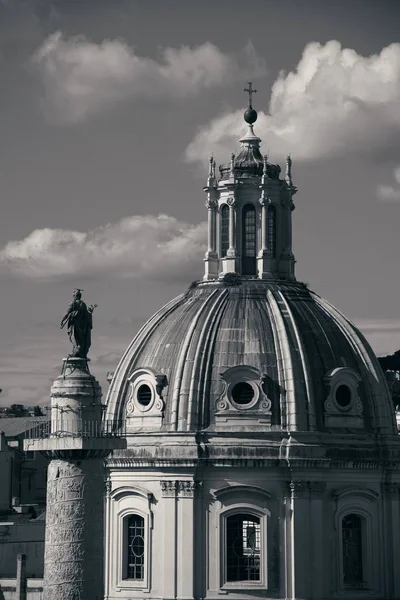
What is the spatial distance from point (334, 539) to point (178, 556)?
743cm

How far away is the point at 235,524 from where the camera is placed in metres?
83.8

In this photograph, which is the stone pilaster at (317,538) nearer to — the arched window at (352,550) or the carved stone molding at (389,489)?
the arched window at (352,550)

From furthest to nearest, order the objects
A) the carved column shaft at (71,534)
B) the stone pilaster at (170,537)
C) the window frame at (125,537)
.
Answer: the window frame at (125,537)
the stone pilaster at (170,537)
the carved column shaft at (71,534)

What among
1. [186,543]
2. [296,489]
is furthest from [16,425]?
[296,489]

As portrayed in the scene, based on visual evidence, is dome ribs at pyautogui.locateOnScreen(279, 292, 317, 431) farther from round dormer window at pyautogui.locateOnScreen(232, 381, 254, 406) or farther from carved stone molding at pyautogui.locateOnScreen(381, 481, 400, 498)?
carved stone molding at pyautogui.locateOnScreen(381, 481, 400, 498)

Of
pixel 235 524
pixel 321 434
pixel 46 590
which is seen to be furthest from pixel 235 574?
pixel 46 590

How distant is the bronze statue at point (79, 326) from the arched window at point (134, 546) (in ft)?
53.4

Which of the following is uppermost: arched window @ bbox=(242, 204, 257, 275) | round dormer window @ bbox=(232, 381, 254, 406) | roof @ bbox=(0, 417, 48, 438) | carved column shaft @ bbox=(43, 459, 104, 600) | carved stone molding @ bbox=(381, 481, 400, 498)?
arched window @ bbox=(242, 204, 257, 275)

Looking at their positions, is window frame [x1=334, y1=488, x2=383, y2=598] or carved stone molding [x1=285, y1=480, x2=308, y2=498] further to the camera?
window frame [x1=334, y1=488, x2=383, y2=598]

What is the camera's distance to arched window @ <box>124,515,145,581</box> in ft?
282

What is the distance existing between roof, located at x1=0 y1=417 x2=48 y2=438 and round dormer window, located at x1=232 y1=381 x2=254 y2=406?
140 feet

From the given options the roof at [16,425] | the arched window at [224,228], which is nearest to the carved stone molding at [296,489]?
the arched window at [224,228]

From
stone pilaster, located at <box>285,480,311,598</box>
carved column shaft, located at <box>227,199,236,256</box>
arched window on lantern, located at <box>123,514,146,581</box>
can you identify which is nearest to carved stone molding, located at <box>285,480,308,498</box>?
stone pilaster, located at <box>285,480,311,598</box>

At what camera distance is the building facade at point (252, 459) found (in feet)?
274
